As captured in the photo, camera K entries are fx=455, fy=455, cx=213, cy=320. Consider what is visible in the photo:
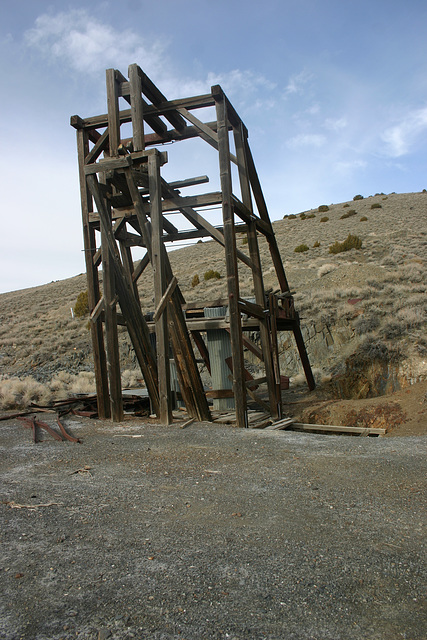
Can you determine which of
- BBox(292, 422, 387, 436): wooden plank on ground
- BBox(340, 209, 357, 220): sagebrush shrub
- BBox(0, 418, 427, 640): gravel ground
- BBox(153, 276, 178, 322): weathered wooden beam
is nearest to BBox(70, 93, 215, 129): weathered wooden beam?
BBox(153, 276, 178, 322): weathered wooden beam

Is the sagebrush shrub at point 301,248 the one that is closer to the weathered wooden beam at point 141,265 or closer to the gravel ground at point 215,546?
the weathered wooden beam at point 141,265

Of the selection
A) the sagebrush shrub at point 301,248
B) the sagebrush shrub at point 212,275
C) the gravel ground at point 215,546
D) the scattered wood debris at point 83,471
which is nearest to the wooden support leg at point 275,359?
the gravel ground at point 215,546

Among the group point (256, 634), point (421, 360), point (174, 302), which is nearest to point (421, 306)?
point (421, 360)

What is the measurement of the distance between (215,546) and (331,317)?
15062 millimetres

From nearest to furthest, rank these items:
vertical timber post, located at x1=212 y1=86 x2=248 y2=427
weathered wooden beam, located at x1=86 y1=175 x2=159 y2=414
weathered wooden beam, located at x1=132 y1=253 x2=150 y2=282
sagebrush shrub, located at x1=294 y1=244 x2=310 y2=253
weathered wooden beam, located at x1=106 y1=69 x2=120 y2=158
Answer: vertical timber post, located at x1=212 y1=86 x2=248 y2=427, weathered wooden beam, located at x1=86 y1=175 x2=159 y2=414, weathered wooden beam, located at x1=106 y1=69 x2=120 y2=158, weathered wooden beam, located at x1=132 y1=253 x2=150 y2=282, sagebrush shrub, located at x1=294 y1=244 x2=310 y2=253

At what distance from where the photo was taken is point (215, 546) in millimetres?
3072

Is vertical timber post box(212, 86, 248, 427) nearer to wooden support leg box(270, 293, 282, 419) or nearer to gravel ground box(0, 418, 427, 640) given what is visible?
wooden support leg box(270, 293, 282, 419)

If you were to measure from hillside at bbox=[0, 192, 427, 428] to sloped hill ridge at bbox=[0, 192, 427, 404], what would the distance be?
0.04m

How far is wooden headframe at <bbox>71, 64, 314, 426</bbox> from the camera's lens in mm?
8266

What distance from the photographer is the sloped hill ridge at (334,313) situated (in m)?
13.4

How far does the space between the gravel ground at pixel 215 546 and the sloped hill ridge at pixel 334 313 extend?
26.9 ft

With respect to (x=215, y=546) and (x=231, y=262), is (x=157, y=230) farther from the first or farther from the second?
(x=215, y=546)

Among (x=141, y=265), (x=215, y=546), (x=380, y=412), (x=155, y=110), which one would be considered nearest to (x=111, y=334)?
(x=141, y=265)

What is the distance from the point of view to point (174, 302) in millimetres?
8438
